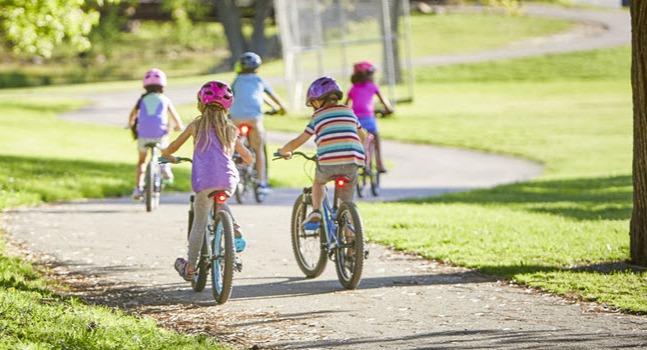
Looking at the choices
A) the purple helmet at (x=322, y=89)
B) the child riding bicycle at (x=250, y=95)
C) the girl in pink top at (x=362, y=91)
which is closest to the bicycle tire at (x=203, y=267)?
the purple helmet at (x=322, y=89)

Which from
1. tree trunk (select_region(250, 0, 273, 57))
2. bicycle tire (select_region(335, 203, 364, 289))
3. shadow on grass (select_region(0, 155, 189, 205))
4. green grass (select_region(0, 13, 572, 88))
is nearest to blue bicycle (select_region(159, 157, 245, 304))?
bicycle tire (select_region(335, 203, 364, 289))

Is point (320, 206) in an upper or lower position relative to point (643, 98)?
lower

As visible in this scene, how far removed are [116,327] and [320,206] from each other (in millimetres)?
2881

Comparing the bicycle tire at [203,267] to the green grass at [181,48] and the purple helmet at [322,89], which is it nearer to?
the purple helmet at [322,89]

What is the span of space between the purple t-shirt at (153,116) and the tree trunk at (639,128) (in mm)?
6225

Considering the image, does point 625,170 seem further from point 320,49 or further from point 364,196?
point 320,49

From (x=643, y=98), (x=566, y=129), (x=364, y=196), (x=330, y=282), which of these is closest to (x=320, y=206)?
(x=330, y=282)

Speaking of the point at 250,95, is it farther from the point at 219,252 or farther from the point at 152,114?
the point at 219,252

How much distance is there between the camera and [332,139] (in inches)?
405

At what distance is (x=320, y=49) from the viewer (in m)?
37.9

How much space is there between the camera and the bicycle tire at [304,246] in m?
10.8

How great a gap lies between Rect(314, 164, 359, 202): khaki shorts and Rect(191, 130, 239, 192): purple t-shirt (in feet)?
3.47

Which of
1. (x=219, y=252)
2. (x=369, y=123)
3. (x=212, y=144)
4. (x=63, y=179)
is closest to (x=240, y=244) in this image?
(x=219, y=252)

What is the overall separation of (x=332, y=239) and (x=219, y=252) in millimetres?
1182
